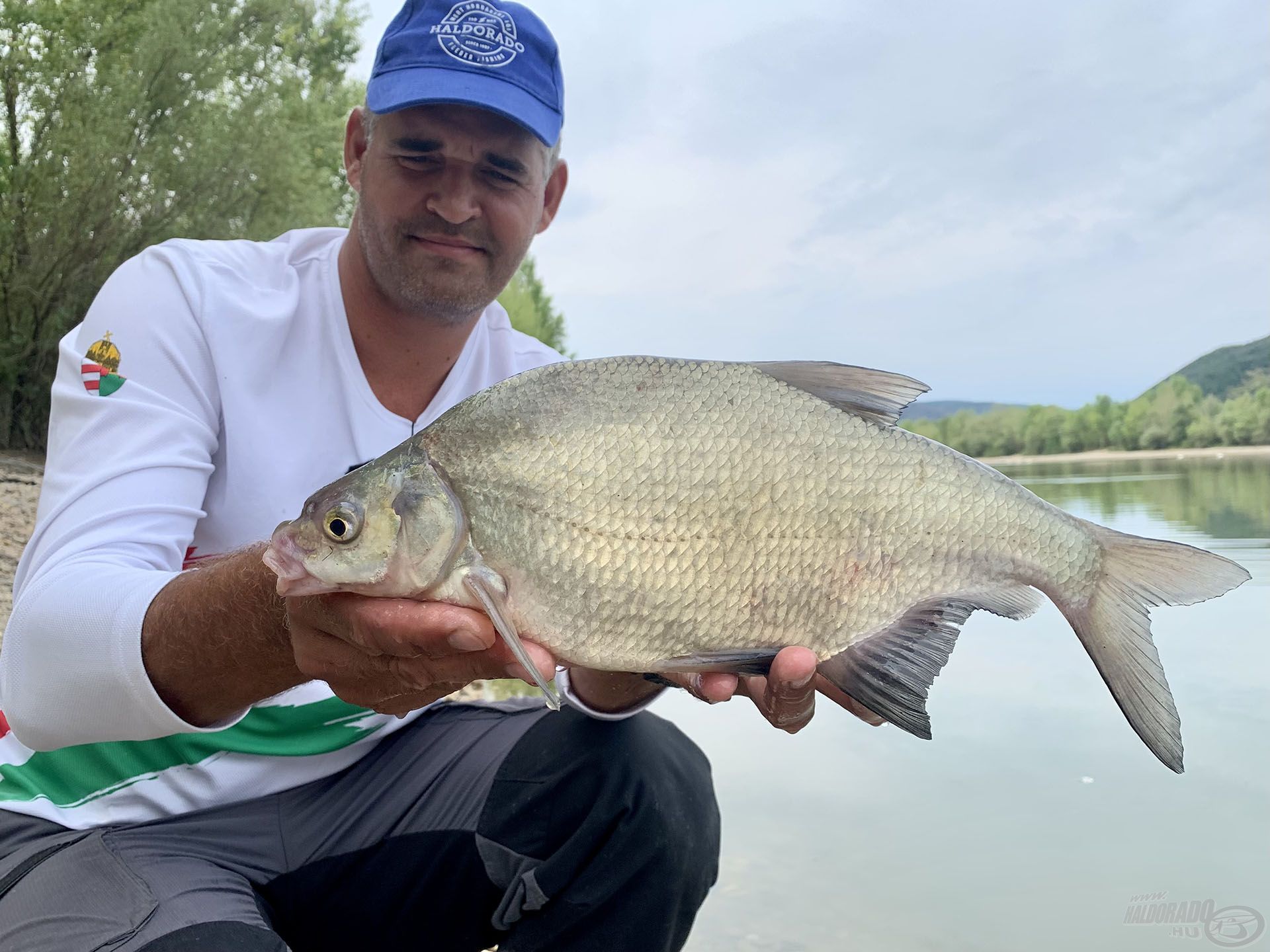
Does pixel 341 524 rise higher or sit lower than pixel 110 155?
lower

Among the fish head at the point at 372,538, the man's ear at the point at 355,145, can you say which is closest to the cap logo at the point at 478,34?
the man's ear at the point at 355,145

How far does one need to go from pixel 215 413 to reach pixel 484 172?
83 centimetres

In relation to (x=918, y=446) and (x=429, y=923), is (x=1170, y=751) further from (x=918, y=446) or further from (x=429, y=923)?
(x=429, y=923)

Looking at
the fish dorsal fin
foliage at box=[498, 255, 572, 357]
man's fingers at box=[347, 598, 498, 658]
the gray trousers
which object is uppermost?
foliage at box=[498, 255, 572, 357]

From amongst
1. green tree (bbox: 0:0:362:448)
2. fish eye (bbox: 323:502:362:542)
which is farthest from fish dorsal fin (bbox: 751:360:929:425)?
green tree (bbox: 0:0:362:448)

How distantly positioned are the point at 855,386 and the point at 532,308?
74.3 ft

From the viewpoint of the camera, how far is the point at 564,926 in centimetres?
183

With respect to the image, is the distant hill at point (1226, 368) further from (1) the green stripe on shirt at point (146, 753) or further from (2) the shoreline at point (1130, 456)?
(1) the green stripe on shirt at point (146, 753)

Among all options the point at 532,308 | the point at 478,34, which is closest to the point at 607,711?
the point at 478,34

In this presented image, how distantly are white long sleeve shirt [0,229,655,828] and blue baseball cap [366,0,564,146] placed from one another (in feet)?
1.56

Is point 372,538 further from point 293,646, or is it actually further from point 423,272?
point 423,272

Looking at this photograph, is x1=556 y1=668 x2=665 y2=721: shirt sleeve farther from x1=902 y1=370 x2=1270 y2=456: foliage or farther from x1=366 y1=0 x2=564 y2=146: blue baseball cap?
x1=902 y1=370 x2=1270 y2=456: foliage

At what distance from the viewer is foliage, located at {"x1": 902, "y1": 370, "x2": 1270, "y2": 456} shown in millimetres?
5910

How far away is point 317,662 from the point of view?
138cm
